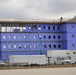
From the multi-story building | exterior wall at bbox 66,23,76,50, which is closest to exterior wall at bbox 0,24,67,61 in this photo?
the multi-story building

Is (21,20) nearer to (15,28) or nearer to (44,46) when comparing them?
A: (15,28)

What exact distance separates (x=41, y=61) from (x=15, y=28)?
688 inches

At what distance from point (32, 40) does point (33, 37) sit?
0.99 m

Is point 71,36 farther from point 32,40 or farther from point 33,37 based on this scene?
point 32,40

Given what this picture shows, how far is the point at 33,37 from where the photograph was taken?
87500 millimetres

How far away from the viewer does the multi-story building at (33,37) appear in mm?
85500

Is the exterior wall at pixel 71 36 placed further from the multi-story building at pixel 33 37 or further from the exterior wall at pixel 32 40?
the exterior wall at pixel 32 40

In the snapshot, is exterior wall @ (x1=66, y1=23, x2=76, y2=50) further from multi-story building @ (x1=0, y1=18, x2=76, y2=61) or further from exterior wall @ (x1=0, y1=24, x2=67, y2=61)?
exterior wall @ (x1=0, y1=24, x2=67, y2=61)

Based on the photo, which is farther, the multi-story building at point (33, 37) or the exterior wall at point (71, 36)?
the exterior wall at point (71, 36)

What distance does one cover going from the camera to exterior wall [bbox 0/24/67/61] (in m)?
85.4

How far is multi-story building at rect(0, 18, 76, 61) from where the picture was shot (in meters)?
85.5

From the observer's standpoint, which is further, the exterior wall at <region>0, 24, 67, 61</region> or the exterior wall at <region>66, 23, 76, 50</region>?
the exterior wall at <region>66, 23, 76, 50</region>

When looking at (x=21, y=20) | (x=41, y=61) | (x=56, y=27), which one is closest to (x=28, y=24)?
(x=21, y=20)

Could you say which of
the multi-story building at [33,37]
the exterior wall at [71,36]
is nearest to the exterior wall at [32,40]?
the multi-story building at [33,37]
